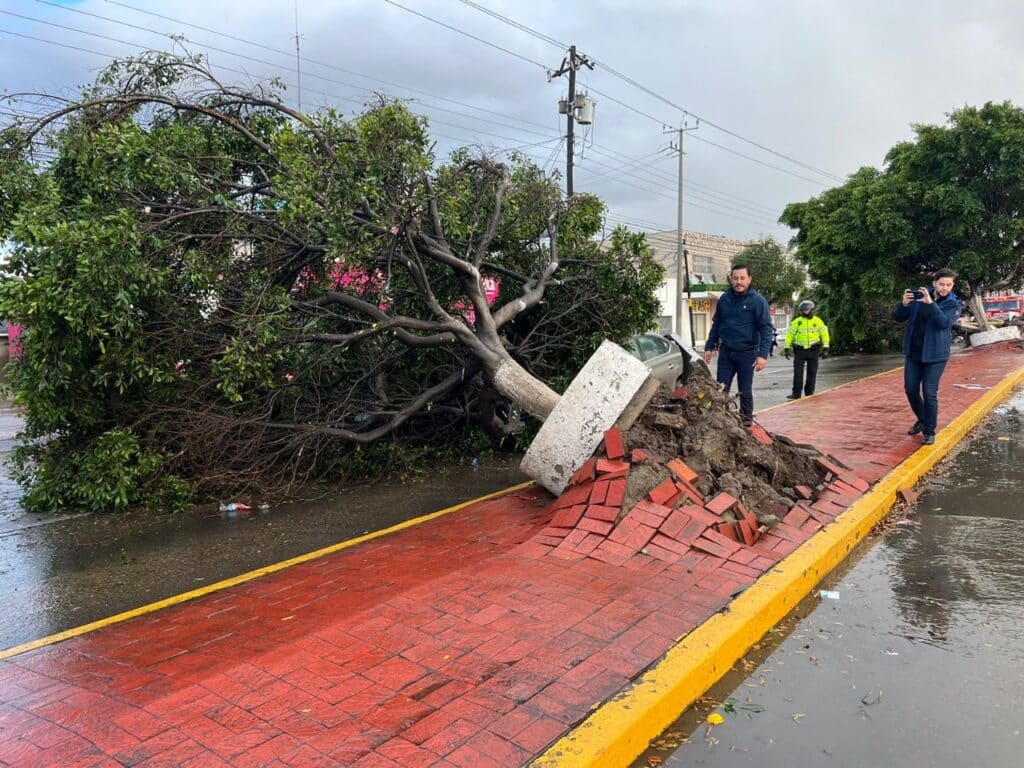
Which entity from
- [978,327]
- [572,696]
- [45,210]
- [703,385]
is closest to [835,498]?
[703,385]

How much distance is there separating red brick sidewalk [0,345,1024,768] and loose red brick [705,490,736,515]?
423 mm

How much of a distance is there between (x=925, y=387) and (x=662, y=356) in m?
3.90

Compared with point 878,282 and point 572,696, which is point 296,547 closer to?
point 572,696

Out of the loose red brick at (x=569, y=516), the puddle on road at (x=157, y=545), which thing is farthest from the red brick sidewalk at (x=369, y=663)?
the puddle on road at (x=157, y=545)

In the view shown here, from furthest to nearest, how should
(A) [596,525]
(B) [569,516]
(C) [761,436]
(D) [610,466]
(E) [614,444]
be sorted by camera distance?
1. (C) [761,436]
2. (E) [614,444]
3. (D) [610,466]
4. (B) [569,516]
5. (A) [596,525]

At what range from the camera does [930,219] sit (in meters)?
21.6

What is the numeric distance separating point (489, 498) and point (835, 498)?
2758 mm

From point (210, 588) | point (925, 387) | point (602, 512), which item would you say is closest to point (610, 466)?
point (602, 512)

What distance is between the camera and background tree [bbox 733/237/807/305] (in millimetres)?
51062

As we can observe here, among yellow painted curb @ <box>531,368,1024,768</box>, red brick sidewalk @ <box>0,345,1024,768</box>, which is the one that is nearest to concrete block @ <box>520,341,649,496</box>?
red brick sidewalk @ <box>0,345,1024,768</box>

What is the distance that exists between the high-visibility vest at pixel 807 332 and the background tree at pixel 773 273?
130 ft

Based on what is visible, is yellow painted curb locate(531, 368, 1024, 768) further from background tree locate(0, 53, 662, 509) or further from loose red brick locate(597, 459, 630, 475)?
background tree locate(0, 53, 662, 509)

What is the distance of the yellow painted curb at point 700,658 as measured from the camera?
8.92 ft

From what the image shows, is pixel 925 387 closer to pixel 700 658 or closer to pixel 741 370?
pixel 741 370
